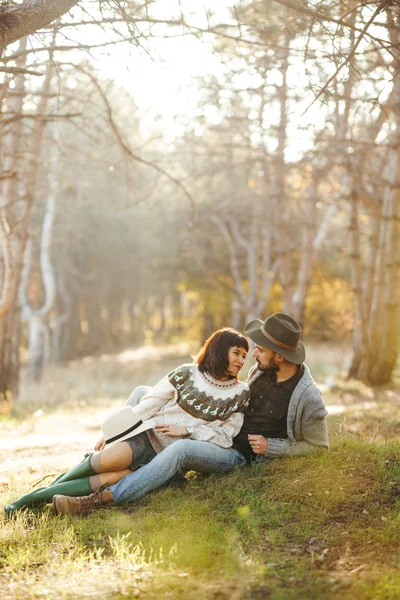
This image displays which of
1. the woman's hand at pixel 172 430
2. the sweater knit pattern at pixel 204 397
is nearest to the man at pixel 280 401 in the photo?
the sweater knit pattern at pixel 204 397

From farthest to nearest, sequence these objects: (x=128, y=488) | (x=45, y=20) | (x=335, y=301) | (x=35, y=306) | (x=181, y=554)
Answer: (x=35, y=306)
(x=335, y=301)
(x=128, y=488)
(x=45, y=20)
(x=181, y=554)

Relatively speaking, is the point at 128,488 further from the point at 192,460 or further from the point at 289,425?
the point at 289,425

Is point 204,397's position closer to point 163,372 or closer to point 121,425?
point 121,425

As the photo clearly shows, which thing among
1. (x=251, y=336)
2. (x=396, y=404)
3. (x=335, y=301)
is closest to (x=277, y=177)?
(x=396, y=404)

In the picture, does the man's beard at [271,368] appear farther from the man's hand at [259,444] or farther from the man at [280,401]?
the man's hand at [259,444]

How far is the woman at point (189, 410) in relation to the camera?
16.2ft

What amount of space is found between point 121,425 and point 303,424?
1.36 meters

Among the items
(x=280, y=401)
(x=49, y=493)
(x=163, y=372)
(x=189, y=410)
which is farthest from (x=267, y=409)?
(x=163, y=372)

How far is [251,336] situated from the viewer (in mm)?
5102

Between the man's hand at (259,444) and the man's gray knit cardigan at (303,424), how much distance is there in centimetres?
4

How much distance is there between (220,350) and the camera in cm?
503

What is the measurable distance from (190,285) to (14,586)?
26568mm

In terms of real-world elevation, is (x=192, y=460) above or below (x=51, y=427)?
above

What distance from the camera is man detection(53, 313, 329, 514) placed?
16.0 ft
